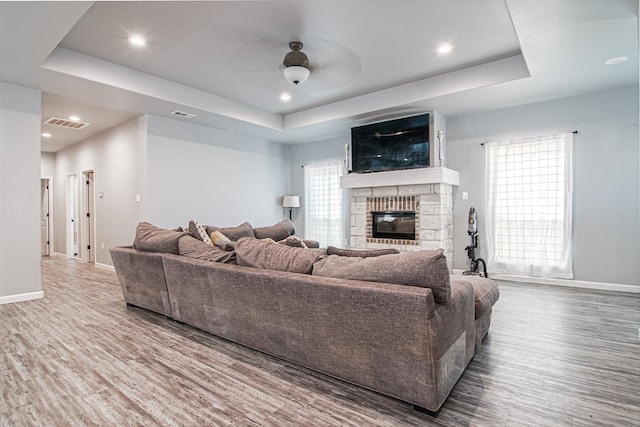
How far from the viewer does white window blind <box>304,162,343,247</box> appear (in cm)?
694

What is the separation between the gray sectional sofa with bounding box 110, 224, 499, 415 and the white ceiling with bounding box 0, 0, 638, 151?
2203mm

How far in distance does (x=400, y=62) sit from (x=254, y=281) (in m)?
3.35

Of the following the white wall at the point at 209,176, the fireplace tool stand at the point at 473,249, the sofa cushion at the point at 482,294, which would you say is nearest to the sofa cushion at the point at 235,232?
the white wall at the point at 209,176

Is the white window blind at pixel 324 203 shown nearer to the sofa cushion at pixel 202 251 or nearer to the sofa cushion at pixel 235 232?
the sofa cushion at pixel 235 232

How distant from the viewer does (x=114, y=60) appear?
3.94 m

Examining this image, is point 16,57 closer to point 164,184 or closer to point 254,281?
point 164,184

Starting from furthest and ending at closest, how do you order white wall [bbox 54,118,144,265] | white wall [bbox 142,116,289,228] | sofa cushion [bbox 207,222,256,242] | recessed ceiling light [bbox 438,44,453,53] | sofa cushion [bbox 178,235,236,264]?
white wall [bbox 54,118,144,265] < white wall [bbox 142,116,289,228] < sofa cushion [bbox 207,222,256,242] < recessed ceiling light [bbox 438,44,453,53] < sofa cushion [bbox 178,235,236,264]

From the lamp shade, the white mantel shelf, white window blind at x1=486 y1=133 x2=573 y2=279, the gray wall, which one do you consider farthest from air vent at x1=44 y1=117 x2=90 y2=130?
the gray wall

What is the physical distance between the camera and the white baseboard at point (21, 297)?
384 centimetres

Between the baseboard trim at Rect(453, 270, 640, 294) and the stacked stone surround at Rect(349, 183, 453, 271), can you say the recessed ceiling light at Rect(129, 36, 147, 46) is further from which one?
the baseboard trim at Rect(453, 270, 640, 294)

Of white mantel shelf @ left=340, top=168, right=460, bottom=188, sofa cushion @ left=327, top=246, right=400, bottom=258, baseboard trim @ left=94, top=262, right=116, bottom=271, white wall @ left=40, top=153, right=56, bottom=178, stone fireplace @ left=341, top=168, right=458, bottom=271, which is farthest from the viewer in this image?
white wall @ left=40, top=153, right=56, bottom=178

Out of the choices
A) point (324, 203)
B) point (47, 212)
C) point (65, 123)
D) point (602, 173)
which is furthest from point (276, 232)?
point (47, 212)

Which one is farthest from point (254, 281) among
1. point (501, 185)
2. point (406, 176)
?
point (501, 185)

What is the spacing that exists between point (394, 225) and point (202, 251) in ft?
12.2
